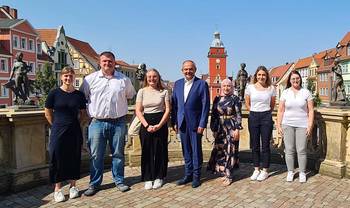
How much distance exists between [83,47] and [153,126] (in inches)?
2197

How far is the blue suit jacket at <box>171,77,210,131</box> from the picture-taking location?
17.1ft

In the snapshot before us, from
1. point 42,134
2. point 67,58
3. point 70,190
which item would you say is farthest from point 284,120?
point 67,58

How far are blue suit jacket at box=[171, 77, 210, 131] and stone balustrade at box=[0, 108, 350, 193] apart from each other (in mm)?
1473

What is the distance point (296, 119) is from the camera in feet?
17.8

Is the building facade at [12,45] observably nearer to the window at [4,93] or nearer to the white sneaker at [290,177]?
the window at [4,93]

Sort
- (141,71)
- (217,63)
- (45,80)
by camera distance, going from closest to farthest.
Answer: (141,71)
(45,80)
(217,63)

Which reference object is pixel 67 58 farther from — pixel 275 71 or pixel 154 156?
pixel 275 71

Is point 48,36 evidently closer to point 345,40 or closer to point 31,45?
point 31,45

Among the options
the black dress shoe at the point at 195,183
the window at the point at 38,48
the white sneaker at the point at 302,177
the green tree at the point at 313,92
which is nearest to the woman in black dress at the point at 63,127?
the black dress shoe at the point at 195,183

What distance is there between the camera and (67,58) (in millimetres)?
50281

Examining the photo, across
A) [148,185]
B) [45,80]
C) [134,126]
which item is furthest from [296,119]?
[45,80]

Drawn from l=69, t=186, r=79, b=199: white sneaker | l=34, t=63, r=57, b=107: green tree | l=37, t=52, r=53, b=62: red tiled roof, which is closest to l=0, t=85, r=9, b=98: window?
l=34, t=63, r=57, b=107: green tree

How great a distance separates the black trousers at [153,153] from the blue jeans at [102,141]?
0.33 meters

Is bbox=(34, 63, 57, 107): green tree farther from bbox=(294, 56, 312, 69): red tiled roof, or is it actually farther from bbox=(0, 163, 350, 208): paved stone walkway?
bbox=(294, 56, 312, 69): red tiled roof
